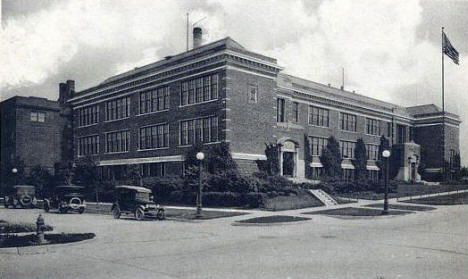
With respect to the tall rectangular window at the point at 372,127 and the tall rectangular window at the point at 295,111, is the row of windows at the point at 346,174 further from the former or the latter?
the tall rectangular window at the point at 295,111

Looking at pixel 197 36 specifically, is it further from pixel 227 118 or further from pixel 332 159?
pixel 332 159

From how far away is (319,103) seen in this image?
51.4 metres

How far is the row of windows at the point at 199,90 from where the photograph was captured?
126ft

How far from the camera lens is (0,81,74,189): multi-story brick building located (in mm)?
59031

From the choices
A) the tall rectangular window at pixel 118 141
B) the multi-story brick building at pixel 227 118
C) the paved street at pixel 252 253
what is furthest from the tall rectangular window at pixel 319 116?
the paved street at pixel 252 253

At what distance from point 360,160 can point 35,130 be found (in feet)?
139

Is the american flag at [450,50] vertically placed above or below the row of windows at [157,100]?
below

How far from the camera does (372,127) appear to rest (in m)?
59.6

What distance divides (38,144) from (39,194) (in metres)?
12.2

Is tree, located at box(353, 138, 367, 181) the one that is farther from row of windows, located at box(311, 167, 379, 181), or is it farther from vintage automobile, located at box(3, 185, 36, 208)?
vintage automobile, located at box(3, 185, 36, 208)

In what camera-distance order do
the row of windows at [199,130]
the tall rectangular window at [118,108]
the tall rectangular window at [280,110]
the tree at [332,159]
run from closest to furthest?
the row of windows at [199,130], the tall rectangular window at [280,110], the tall rectangular window at [118,108], the tree at [332,159]

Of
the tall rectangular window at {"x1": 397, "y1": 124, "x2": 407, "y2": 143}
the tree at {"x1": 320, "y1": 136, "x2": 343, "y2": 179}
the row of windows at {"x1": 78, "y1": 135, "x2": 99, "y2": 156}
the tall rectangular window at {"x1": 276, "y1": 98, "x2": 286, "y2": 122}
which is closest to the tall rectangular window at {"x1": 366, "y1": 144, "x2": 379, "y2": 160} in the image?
the tall rectangular window at {"x1": 397, "y1": 124, "x2": 407, "y2": 143}

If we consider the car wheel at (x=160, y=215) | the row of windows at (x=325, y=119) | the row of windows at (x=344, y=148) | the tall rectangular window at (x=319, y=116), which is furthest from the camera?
the tall rectangular window at (x=319, y=116)

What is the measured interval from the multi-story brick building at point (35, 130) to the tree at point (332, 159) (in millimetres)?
32339
